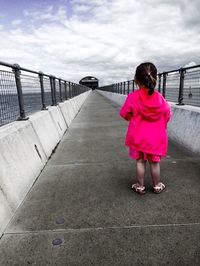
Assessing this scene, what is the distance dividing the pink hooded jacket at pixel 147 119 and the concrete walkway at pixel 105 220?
0.69 m

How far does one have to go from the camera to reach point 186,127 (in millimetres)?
5598

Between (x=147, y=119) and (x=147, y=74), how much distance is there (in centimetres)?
58

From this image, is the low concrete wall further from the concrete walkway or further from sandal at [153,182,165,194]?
sandal at [153,182,165,194]

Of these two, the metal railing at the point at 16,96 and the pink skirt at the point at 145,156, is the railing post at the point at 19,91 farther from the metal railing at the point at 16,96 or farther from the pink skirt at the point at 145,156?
the pink skirt at the point at 145,156

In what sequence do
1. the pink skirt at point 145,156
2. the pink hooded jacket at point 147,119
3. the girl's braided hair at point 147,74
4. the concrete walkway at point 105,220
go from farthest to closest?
the pink skirt at point 145,156
the pink hooded jacket at point 147,119
the girl's braided hair at point 147,74
the concrete walkway at point 105,220

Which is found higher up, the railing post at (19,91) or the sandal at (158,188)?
the railing post at (19,91)

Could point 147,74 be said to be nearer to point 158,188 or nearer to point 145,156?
point 145,156

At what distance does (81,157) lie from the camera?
17.1 feet

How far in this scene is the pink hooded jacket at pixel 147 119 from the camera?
3.17m

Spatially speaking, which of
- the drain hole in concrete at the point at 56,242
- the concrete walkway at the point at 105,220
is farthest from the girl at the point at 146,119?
the drain hole in concrete at the point at 56,242

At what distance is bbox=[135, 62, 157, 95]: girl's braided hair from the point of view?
3.01m

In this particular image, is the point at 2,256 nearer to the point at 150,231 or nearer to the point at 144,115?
the point at 150,231

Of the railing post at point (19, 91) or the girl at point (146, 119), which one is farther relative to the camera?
the railing post at point (19, 91)

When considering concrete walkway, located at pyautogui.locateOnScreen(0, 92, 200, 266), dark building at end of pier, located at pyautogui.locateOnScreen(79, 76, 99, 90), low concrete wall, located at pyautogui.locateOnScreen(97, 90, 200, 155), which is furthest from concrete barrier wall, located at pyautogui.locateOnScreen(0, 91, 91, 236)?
dark building at end of pier, located at pyautogui.locateOnScreen(79, 76, 99, 90)
